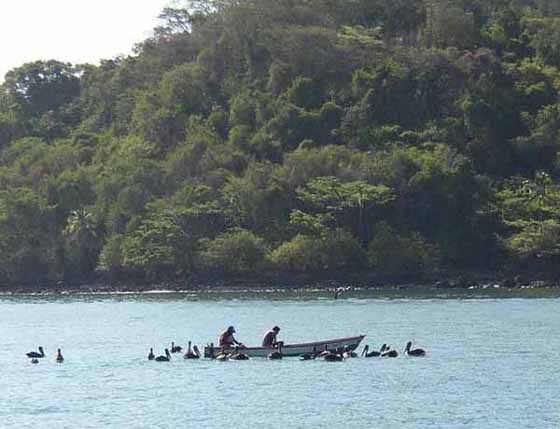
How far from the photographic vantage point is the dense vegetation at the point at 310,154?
393 ft

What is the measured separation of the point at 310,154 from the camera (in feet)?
423

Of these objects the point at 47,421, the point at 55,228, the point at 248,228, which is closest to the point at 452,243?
the point at 248,228

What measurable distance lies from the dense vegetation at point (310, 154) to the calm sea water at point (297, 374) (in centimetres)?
2717

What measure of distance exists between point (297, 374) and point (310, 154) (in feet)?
245

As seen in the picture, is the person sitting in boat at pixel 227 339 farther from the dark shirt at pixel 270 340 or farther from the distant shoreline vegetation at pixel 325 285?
the distant shoreline vegetation at pixel 325 285

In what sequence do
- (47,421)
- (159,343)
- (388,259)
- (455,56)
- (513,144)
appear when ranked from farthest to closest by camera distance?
(455,56)
(513,144)
(388,259)
(159,343)
(47,421)

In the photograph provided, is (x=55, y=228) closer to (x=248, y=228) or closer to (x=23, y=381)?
(x=248, y=228)

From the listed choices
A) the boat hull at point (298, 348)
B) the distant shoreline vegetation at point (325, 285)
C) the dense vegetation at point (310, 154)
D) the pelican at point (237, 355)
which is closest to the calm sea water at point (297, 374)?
the boat hull at point (298, 348)

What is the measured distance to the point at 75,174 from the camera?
140m

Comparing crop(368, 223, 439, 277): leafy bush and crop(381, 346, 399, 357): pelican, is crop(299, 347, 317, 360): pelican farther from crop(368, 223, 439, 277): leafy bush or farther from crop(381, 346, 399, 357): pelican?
crop(368, 223, 439, 277): leafy bush

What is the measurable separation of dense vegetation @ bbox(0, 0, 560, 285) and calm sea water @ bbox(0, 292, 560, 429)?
27171 mm

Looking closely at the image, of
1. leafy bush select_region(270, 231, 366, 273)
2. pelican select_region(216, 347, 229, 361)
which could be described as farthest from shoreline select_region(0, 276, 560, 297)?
pelican select_region(216, 347, 229, 361)

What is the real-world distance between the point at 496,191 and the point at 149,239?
30.1 meters

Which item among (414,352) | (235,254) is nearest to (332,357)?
(414,352)
